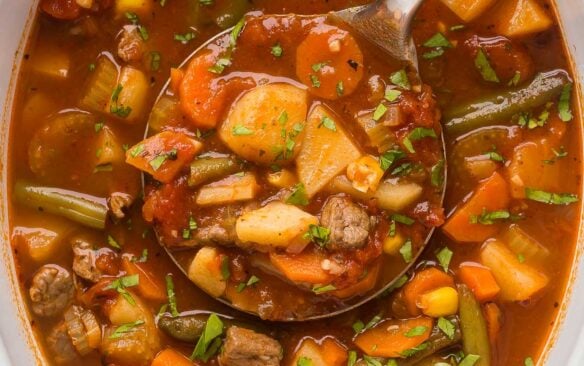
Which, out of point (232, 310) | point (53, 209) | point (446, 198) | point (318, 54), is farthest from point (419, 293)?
point (53, 209)

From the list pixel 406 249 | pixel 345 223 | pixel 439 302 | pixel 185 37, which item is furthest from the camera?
pixel 185 37

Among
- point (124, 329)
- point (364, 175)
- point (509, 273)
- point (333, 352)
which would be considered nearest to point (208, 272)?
point (124, 329)

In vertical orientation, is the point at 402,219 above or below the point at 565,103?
below

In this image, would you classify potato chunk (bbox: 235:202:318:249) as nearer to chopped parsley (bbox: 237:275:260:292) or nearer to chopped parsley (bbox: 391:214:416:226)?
chopped parsley (bbox: 237:275:260:292)

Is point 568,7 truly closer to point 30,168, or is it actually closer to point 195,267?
point 195,267

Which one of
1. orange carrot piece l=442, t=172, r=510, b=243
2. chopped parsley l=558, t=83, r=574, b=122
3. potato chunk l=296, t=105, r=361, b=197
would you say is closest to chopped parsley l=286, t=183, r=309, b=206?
potato chunk l=296, t=105, r=361, b=197

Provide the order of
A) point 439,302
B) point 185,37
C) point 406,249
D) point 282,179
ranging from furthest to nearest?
point 185,37 → point 439,302 → point 406,249 → point 282,179

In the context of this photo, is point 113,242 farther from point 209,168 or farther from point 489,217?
point 489,217
